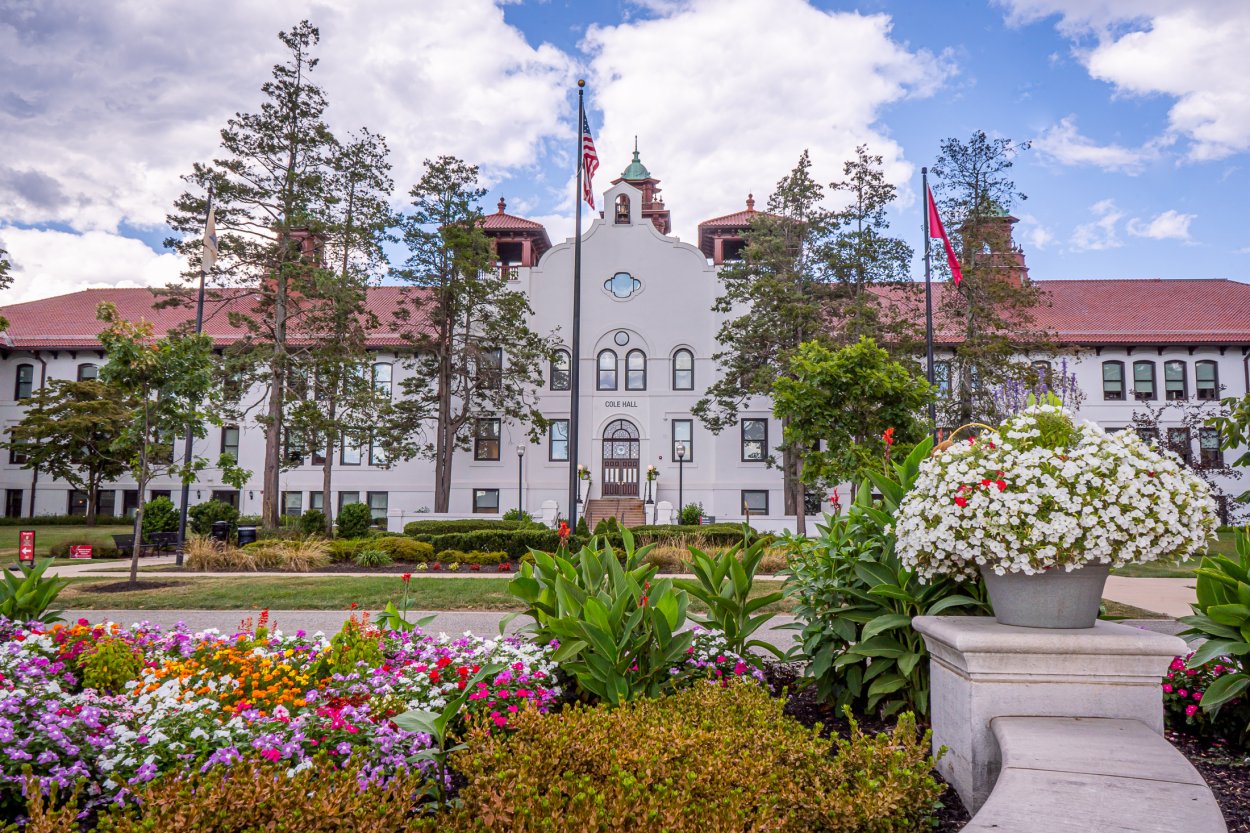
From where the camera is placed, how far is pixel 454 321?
32.6m

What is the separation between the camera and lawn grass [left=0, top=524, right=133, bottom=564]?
74.1ft

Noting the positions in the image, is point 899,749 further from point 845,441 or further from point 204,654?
point 845,441

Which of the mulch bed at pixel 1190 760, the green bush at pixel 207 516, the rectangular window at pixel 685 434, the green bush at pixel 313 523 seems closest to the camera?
the mulch bed at pixel 1190 760

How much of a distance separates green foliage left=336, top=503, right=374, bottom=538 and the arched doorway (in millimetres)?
11421

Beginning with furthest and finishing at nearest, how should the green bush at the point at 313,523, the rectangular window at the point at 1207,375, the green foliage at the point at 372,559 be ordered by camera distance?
1. the rectangular window at the point at 1207,375
2. the green bush at the point at 313,523
3. the green foliage at the point at 372,559

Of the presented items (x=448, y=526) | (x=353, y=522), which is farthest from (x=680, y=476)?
(x=353, y=522)

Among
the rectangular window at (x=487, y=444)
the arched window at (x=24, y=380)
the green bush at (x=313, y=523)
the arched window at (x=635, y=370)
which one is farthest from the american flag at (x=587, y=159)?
the arched window at (x=24, y=380)

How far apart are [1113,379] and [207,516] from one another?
3754 centimetres

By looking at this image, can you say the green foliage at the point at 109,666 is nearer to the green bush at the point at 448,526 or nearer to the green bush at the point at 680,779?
the green bush at the point at 680,779

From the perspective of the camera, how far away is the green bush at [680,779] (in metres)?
2.36

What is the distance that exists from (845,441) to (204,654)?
1225 cm

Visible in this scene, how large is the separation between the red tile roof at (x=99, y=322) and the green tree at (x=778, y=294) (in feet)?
47.1

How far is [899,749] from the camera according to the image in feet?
10.0

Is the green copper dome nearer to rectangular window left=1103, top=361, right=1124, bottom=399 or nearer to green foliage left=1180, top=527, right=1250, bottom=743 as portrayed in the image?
rectangular window left=1103, top=361, right=1124, bottom=399
